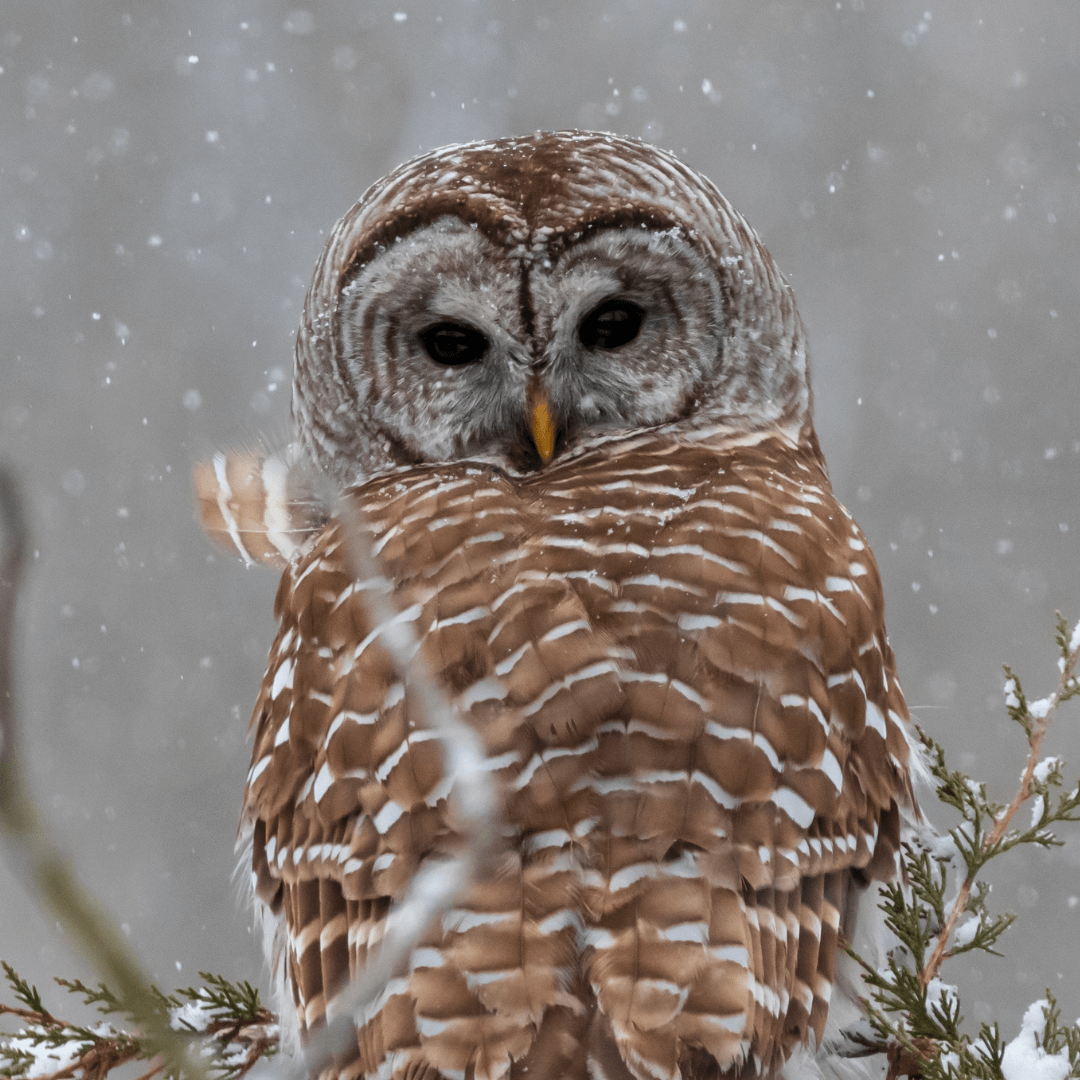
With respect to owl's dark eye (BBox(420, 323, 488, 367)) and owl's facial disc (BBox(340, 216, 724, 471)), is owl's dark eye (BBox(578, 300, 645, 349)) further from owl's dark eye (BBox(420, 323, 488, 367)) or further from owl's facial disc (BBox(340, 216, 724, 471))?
owl's dark eye (BBox(420, 323, 488, 367))

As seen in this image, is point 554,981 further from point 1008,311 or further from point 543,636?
point 1008,311

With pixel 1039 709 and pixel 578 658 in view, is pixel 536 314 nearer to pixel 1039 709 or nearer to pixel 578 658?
pixel 578 658

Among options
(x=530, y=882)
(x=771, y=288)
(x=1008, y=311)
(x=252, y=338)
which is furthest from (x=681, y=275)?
(x=1008, y=311)

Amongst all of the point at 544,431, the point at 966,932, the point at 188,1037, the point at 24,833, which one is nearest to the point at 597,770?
the point at 966,932

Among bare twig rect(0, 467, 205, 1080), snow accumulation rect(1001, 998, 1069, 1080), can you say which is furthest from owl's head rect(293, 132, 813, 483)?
bare twig rect(0, 467, 205, 1080)

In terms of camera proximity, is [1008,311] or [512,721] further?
[1008,311]

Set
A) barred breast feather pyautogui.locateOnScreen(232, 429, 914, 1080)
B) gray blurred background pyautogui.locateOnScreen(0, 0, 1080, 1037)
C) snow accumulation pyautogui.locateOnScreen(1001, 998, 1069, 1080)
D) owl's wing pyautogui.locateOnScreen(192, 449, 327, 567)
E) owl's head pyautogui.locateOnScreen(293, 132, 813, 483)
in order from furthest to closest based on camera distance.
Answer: gray blurred background pyautogui.locateOnScreen(0, 0, 1080, 1037) → owl's wing pyautogui.locateOnScreen(192, 449, 327, 567) → owl's head pyautogui.locateOnScreen(293, 132, 813, 483) → barred breast feather pyautogui.locateOnScreen(232, 429, 914, 1080) → snow accumulation pyautogui.locateOnScreen(1001, 998, 1069, 1080)

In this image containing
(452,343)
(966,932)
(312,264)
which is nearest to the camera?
(966,932)
